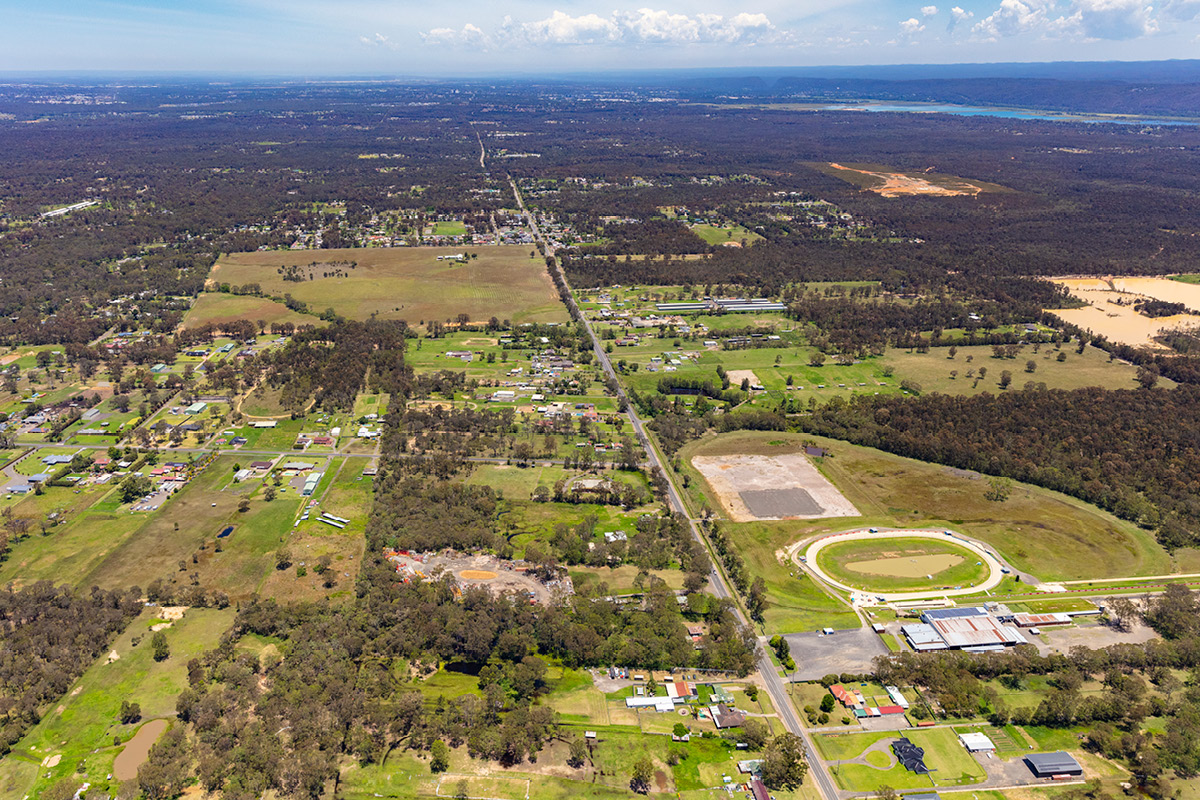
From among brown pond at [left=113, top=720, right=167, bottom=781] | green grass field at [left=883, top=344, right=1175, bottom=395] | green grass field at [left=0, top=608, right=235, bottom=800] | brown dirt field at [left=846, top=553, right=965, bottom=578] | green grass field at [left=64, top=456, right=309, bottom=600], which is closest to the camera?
green grass field at [left=0, top=608, right=235, bottom=800]

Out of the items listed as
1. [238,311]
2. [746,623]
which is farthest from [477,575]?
[238,311]

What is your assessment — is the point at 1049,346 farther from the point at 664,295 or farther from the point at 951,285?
the point at 664,295

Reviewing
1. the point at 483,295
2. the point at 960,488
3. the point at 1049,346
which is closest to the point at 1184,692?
the point at 960,488

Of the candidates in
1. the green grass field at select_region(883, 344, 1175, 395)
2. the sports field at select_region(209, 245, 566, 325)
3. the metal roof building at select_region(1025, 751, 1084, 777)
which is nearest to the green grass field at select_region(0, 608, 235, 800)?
the metal roof building at select_region(1025, 751, 1084, 777)

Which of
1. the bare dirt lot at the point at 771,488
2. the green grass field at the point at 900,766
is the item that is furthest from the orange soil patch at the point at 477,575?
the green grass field at the point at 900,766

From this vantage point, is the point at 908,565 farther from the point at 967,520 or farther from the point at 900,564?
the point at 967,520

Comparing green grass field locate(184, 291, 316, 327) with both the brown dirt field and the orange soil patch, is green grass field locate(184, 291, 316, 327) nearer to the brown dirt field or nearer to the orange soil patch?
the orange soil patch

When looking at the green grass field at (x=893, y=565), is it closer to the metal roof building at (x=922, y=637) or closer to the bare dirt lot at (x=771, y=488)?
the metal roof building at (x=922, y=637)
